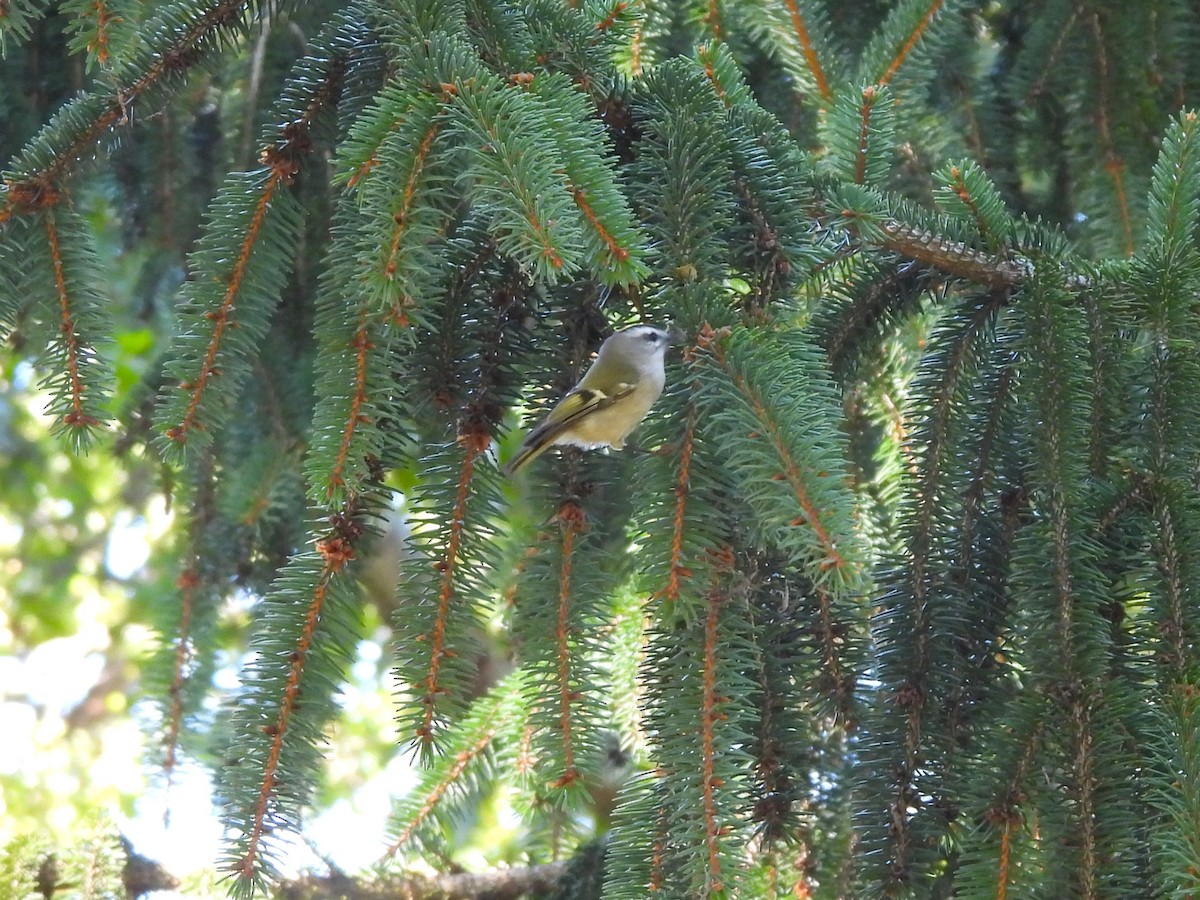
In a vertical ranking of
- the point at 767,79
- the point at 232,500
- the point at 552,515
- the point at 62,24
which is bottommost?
the point at 552,515

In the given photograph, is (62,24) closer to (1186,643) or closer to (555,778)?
(555,778)

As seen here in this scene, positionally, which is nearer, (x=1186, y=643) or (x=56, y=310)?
(x=1186, y=643)

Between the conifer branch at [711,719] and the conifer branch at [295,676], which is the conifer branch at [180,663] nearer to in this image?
the conifer branch at [295,676]

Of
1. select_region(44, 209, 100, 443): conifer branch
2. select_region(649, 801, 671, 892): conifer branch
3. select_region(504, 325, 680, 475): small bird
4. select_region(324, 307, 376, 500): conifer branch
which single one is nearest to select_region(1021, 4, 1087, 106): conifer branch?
select_region(504, 325, 680, 475): small bird

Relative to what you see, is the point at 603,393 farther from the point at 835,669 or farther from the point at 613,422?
the point at 835,669

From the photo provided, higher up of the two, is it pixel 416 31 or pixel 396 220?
pixel 416 31

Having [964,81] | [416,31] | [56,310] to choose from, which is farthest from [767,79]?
[56,310]

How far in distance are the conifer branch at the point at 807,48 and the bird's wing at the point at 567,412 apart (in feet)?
2.83

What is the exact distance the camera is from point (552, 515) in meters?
1.62

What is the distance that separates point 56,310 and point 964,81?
2.11 meters

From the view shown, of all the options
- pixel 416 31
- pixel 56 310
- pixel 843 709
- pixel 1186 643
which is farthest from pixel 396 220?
pixel 1186 643

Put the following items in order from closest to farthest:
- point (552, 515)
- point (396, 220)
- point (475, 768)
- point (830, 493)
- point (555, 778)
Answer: point (830, 493)
point (396, 220)
point (555, 778)
point (552, 515)
point (475, 768)

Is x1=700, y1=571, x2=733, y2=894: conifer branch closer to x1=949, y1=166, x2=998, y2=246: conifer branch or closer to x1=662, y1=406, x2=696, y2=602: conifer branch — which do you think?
x1=662, y1=406, x2=696, y2=602: conifer branch

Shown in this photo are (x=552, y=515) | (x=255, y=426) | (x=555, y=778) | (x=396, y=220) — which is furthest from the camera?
(x=255, y=426)
